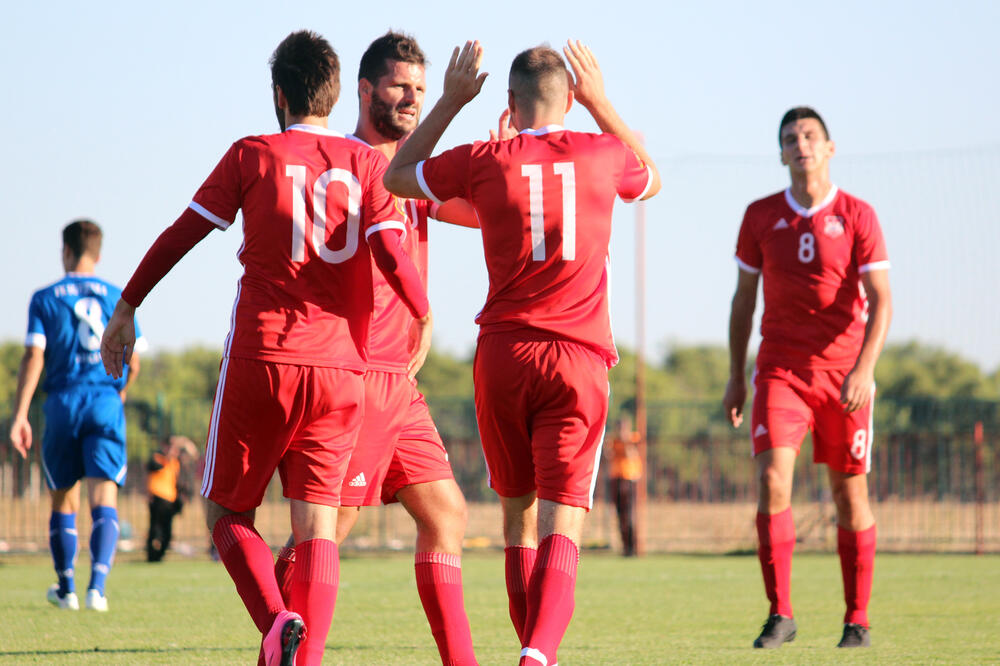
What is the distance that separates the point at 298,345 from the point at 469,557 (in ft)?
46.5

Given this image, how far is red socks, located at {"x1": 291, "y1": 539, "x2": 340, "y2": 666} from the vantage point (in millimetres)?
4367

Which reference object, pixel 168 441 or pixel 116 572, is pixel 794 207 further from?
pixel 168 441

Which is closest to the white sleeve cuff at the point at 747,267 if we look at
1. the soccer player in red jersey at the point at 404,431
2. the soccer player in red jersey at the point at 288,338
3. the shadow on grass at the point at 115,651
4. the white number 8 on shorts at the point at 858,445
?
the white number 8 on shorts at the point at 858,445

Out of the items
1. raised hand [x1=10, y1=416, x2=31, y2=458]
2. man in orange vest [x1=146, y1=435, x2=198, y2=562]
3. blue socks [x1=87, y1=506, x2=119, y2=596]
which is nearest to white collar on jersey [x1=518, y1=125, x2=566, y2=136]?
raised hand [x1=10, y1=416, x2=31, y2=458]

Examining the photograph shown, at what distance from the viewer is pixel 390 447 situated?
4.80m

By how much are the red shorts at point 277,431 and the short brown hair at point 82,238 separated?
461 centimetres

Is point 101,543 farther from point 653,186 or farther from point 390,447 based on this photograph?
point 653,186

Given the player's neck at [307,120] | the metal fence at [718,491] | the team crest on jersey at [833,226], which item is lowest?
the metal fence at [718,491]

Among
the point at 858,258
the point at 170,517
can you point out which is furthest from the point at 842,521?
the point at 170,517

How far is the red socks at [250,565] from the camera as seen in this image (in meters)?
4.33

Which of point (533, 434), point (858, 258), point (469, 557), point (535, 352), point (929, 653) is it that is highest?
point (858, 258)

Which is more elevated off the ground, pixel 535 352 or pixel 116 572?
pixel 535 352

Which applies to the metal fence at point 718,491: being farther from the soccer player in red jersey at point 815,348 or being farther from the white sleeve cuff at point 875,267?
the white sleeve cuff at point 875,267

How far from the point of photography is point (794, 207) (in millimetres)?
7094
